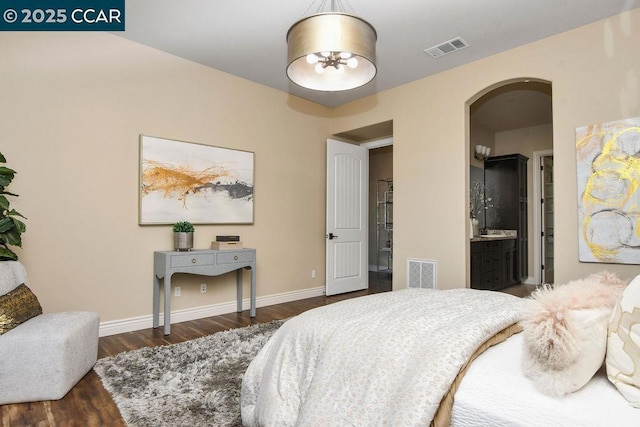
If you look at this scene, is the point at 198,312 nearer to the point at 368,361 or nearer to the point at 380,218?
the point at 368,361

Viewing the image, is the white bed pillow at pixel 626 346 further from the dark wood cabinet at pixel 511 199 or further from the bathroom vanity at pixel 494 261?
the dark wood cabinet at pixel 511 199

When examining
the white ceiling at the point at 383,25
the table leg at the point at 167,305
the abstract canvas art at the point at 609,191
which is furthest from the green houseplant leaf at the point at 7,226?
the abstract canvas art at the point at 609,191

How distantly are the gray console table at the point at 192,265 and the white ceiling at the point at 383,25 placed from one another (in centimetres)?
211

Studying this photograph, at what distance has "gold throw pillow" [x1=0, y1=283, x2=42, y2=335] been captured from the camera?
2.20 m

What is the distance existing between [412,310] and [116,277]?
301 centimetres

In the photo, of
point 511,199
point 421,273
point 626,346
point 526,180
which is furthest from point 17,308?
point 526,180

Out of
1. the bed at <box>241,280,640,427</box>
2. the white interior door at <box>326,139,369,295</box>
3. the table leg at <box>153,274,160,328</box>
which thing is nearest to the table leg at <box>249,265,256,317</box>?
the table leg at <box>153,274,160,328</box>

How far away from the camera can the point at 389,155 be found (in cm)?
811

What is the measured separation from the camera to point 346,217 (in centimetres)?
547

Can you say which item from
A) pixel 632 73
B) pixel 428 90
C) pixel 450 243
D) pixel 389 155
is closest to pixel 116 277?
pixel 450 243

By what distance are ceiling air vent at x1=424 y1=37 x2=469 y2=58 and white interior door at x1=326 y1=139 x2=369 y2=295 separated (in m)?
1.91

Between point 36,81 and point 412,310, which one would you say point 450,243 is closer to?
point 412,310

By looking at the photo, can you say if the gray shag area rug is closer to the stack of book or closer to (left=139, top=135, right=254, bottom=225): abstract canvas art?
the stack of book

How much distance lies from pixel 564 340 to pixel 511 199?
5661mm
